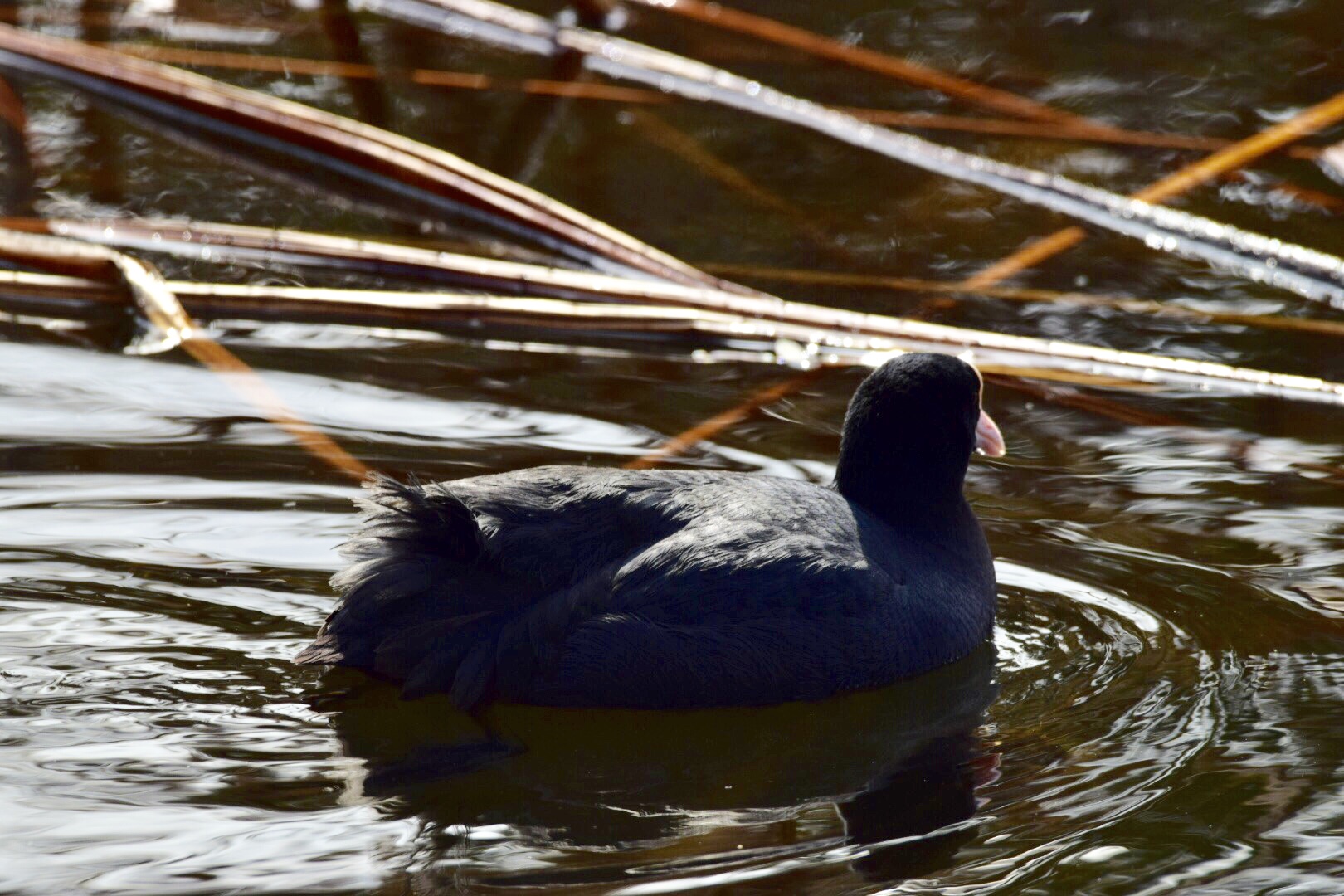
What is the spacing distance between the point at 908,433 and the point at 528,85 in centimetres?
499

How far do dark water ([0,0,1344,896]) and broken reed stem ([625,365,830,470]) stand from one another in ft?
0.20

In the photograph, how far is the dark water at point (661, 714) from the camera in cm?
309

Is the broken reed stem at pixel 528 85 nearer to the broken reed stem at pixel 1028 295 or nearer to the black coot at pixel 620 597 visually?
the broken reed stem at pixel 1028 295

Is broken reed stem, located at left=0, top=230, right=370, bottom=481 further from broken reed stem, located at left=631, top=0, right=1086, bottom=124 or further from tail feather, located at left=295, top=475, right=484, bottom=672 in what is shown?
broken reed stem, located at left=631, top=0, right=1086, bottom=124

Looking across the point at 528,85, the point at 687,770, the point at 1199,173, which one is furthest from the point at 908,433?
the point at 528,85

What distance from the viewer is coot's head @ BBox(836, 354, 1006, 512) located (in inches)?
165

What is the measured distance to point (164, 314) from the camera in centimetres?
544

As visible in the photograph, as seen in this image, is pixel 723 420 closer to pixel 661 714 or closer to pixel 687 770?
pixel 661 714

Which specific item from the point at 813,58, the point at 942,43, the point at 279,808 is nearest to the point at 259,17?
the point at 813,58

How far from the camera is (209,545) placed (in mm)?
4172

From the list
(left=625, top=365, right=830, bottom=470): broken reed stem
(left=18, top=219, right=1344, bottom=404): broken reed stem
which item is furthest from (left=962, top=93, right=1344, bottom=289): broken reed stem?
(left=625, top=365, right=830, bottom=470): broken reed stem

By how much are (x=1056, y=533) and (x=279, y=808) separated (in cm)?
225

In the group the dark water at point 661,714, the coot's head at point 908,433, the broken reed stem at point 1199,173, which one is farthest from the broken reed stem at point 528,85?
the coot's head at point 908,433

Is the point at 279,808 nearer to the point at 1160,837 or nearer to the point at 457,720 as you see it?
the point at 457,720
